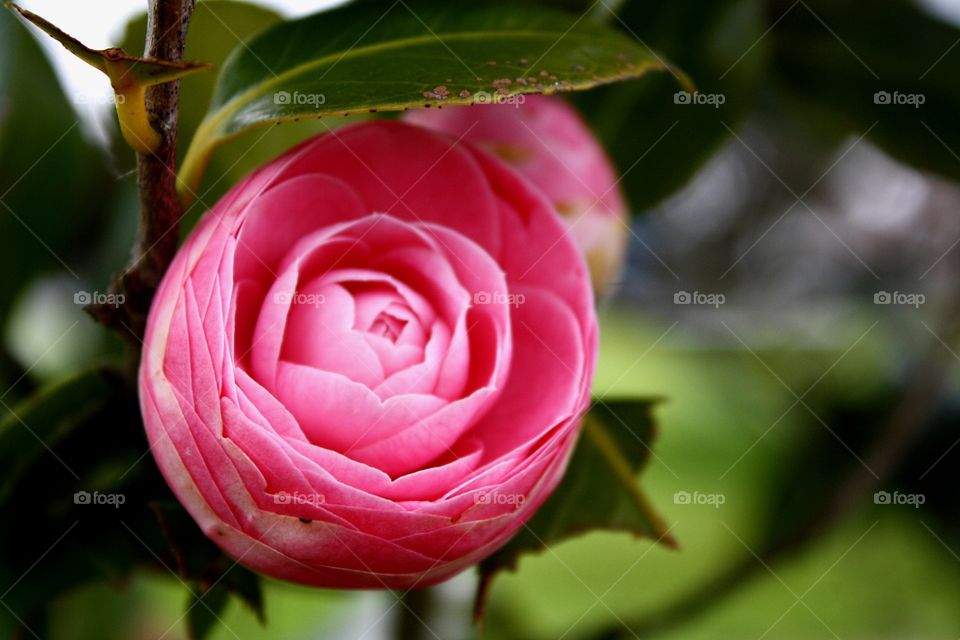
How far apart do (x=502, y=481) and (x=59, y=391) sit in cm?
22

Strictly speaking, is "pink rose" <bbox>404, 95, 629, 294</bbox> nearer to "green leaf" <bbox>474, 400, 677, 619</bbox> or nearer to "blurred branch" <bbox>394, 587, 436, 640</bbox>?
"green leaf" <bbox>474, 400, 677, 619</bbox>

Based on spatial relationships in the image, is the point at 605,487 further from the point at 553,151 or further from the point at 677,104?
the point at 677,104

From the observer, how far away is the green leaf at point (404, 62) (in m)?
0.29

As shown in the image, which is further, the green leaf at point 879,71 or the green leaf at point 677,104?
the green leaf at point 879,71

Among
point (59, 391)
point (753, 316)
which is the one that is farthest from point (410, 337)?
point (753, 316)

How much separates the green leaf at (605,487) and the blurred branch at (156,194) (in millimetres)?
182

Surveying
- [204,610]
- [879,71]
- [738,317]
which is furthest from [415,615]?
[738,317]

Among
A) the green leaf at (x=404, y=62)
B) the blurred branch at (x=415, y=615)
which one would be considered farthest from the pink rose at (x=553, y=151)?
the blurred branch at (x=415, y=615)

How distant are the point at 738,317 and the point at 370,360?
3.36 ft

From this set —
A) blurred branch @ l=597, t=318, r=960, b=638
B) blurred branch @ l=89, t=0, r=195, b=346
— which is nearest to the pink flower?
blurred branch @ l=89, t=0, r=195, b=346

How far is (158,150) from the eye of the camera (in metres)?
0.28

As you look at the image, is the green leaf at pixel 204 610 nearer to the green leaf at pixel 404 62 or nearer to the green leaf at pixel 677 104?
the green leaf at pixel 404 62

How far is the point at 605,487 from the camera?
0.41 m

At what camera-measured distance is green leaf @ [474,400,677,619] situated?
1.27 feet
